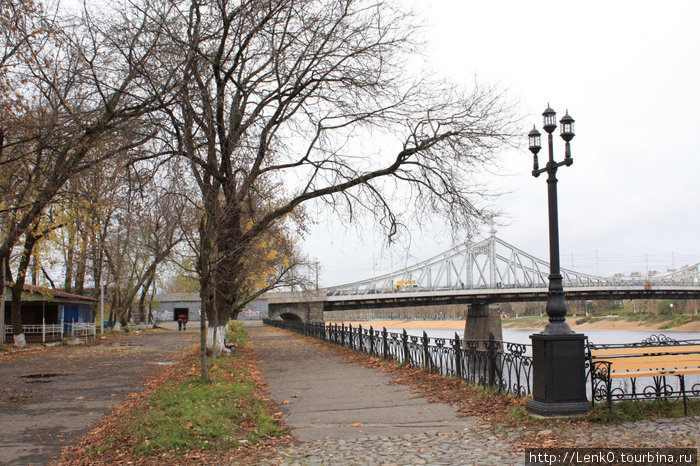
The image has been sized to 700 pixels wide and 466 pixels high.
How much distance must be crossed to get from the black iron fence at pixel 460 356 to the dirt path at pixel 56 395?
19.8 feet

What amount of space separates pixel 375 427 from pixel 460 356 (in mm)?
3953

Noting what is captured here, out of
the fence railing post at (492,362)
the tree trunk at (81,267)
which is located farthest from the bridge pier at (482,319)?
the fence railing post at (492,362)

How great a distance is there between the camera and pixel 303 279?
114 ft

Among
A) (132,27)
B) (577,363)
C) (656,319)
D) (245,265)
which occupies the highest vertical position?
(132,27)

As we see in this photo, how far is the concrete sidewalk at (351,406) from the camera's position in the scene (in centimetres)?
720

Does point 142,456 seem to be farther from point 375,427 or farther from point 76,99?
point 76,99

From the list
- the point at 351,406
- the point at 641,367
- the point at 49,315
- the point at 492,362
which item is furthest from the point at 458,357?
the point at 49,315

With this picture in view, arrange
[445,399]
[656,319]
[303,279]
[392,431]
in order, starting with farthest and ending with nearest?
[656,319], [303,279], [445,399], [392,431]

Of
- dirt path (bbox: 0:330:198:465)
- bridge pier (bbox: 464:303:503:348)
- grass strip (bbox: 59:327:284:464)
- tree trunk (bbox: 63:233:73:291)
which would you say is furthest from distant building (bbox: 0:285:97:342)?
bridge pier (bbox: 464:303:503:348)

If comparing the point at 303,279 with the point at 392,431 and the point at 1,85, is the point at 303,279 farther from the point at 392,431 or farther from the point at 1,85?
the point at 392,431

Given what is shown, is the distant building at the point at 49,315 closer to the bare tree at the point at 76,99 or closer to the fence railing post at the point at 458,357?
the bare tree at the point at 76,99

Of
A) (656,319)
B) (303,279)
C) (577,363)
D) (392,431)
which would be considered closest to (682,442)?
(577,363)

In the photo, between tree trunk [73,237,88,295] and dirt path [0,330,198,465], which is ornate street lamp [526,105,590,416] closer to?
dirt path [0,330,198,465]

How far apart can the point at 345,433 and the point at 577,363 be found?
3.06 m
